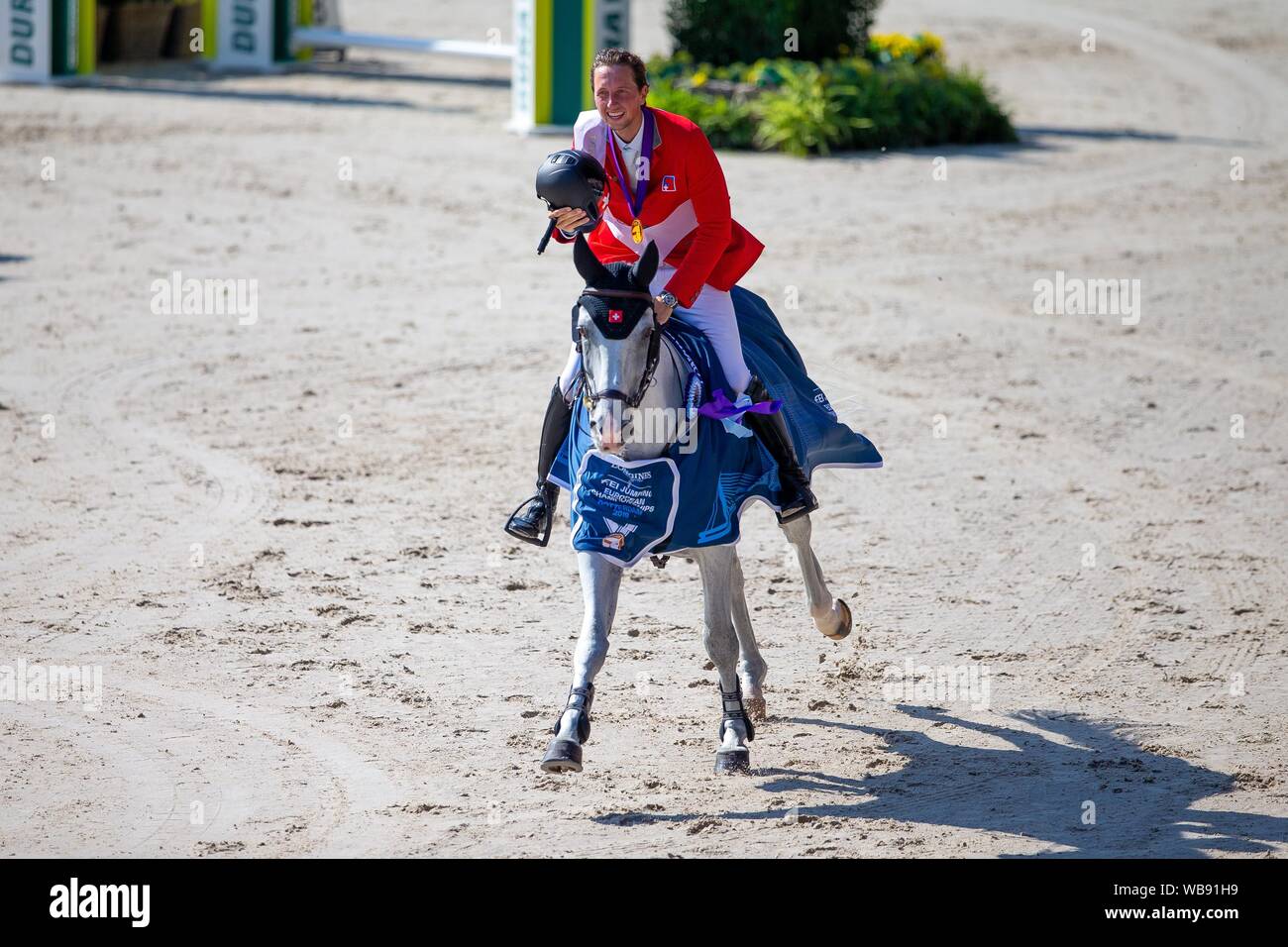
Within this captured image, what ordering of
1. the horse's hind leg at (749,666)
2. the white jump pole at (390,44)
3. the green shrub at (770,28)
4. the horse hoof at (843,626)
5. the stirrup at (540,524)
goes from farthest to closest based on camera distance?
the white jump pole at (390,44) < the green shrub at (770,28) < the horse hoof at (843,626) < the horse's hind leg at (749,666) < the stirrup at (540,524)

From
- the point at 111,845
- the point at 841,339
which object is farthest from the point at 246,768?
the point at 841,339

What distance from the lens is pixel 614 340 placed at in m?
5.93

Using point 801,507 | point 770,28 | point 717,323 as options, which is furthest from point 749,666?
point 770,28

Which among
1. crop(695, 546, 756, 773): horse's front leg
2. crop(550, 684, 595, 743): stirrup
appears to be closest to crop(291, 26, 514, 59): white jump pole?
crop(695, 546, 756, 773): horse's front leg

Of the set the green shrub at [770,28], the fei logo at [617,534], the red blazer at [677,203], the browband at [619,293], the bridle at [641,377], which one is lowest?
the fei logo at [617,534]

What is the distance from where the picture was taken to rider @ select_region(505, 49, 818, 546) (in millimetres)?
6438

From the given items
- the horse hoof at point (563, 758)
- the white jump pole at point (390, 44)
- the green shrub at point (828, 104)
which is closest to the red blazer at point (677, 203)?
the horse hoof at point (563, 758)

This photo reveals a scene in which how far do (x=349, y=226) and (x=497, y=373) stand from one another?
5036 mm

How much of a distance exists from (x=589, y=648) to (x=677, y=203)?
188cm

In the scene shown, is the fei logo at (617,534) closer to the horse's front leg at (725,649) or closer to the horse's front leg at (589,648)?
the horse's front leg at (589,648)

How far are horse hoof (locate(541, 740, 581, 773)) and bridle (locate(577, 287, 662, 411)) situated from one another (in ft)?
4.14

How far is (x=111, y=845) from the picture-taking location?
582cm

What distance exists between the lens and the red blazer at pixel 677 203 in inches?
256

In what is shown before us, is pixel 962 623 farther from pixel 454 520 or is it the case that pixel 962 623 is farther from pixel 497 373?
pixel 497 373
